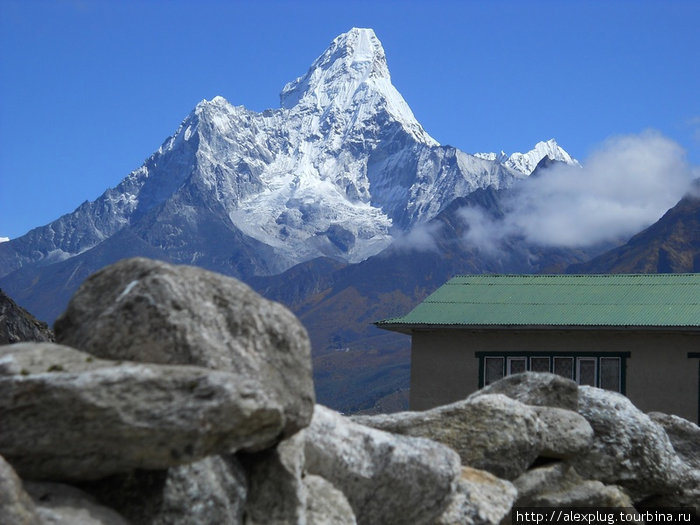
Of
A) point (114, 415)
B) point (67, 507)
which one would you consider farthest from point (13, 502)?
point (114, 415)

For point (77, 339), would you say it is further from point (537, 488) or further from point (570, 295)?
point (570, 295)

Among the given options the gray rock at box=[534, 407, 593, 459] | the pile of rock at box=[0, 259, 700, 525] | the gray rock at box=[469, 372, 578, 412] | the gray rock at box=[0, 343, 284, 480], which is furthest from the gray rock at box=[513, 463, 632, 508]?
the gray rock at box=[0, 343, 284, 480]

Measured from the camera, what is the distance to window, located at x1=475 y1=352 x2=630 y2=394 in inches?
1276

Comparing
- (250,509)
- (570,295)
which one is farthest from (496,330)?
(250,509)

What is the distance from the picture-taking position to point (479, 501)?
10.9m

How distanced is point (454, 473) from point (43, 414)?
435cm

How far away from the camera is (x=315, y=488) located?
31.2 feet

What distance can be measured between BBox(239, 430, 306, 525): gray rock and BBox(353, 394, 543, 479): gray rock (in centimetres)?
350

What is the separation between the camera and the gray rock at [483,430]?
12125 mm

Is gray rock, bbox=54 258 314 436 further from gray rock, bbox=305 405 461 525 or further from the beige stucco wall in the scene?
the beige stucco wall

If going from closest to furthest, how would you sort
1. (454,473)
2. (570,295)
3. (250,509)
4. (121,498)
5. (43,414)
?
(43,414), (121,498), (250,509), (454,473), (570,295)

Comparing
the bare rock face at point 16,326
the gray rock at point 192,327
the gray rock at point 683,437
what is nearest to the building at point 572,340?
the gray rock at point 683,437

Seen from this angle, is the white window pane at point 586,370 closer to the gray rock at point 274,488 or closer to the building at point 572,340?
the building at point 572,340

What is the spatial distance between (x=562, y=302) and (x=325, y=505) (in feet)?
86.9
